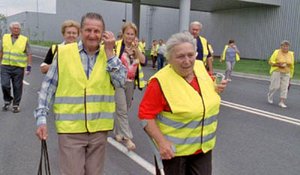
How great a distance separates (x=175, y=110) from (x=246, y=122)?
559 cm

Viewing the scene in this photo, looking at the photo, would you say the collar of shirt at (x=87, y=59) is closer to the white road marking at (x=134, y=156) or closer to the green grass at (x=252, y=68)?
the white road marking at (x=134, y=156)

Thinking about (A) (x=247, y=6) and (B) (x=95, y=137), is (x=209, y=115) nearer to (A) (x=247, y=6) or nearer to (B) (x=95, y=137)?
(B) (x=95, y=137)

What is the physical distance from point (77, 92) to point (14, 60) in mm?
5882

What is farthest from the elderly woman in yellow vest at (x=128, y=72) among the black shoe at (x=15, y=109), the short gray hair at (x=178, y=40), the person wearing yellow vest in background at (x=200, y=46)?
the black shoe at (x=15, y=109)

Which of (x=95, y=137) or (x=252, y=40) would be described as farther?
(x=252, y=40)

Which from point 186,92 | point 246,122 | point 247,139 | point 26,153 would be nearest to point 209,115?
point 186,92

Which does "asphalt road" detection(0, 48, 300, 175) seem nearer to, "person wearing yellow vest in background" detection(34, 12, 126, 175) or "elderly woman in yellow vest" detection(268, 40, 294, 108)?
"elderly woman in yellow vest" detection(268, 40, 294, 108)

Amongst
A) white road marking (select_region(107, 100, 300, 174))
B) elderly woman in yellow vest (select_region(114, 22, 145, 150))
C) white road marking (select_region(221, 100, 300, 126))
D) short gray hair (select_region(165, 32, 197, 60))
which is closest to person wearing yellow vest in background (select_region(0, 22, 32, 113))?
white road marking (select_region(107, 100, 300, 174))

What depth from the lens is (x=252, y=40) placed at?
33812 millimetres

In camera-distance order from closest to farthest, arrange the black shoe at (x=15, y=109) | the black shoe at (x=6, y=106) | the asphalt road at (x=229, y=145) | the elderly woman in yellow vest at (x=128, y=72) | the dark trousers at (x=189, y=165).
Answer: the dark trousers at (x=189, y=165), the asphalt road at (x=229, y=145), the elderly woman in yellow vest at (x=128, y=72), the black shoe at (x=15, y=109), the black shoe at (x=6, y=106)

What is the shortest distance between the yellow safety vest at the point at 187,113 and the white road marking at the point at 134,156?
195 centimetres

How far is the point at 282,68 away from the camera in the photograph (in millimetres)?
10570

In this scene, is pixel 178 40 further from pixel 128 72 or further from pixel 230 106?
pixel 230 106

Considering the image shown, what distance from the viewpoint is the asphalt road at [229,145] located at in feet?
16.3
